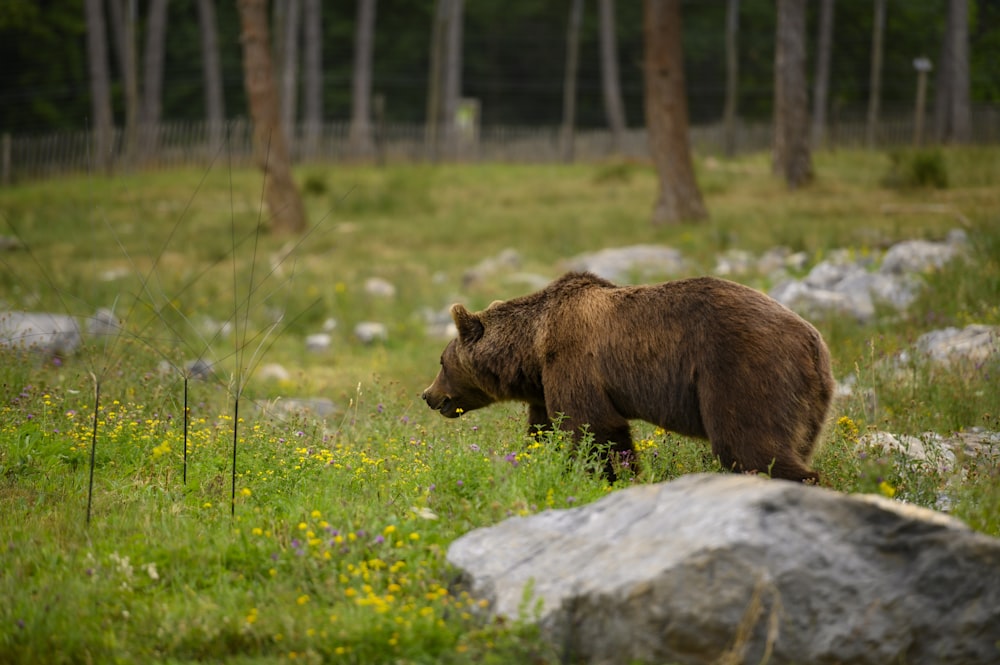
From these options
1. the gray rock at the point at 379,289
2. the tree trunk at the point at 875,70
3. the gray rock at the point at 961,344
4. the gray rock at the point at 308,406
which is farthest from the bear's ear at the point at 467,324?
the tree trunk at the point at 875,70

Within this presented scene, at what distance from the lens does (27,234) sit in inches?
870

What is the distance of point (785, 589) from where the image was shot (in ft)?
13.1

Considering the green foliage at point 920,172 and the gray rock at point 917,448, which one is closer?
the gray rock at point 917,448

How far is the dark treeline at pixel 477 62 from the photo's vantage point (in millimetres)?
41312

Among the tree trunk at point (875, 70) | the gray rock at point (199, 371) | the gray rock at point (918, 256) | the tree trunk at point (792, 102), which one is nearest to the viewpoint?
the gray rock at point (199, 371)

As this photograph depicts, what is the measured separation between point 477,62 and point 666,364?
4543cm

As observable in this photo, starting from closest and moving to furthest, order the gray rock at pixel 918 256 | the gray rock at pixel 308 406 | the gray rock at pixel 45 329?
1. the gray rock at pixel 308 406
2. the gray rock at pixel 45 329
3. the gray rock at pixel 918 256

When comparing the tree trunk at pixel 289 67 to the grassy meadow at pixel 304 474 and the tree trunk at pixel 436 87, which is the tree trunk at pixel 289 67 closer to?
the tree trunk at pixel 436 87

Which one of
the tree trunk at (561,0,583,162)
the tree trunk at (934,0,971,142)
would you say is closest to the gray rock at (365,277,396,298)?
the tree trunk at (934,0,971,142)

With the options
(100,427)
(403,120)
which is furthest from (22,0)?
(100,427)

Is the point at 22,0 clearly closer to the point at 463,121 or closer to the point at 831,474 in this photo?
the point at 463,121

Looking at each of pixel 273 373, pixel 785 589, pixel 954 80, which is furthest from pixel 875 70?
pixel 785 589

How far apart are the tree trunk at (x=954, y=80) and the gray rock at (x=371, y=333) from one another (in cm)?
1147

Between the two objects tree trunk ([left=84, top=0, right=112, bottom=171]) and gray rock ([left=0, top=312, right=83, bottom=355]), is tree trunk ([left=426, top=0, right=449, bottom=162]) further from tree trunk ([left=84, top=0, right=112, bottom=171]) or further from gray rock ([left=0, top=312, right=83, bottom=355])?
gray rock ([left=0, top=312, right=83, bottom=355])
